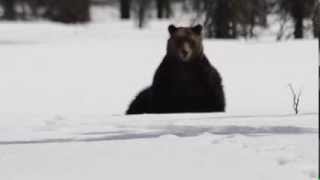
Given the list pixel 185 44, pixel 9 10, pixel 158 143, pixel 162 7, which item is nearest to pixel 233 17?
pixel 185 44

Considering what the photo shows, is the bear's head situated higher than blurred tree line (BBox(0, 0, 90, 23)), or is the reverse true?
the bear's head

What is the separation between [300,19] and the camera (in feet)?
95.7

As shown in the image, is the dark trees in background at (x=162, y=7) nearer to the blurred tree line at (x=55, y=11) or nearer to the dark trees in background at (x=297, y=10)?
the blurred tree line at (x=55, y=11)

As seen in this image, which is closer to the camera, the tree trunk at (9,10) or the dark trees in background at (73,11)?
the dark trees in background at (73,11)

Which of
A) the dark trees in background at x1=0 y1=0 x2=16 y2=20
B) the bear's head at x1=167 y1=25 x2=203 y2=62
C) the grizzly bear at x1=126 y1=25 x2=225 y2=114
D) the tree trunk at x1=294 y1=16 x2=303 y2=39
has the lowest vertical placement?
the dark trees in background at x1=0 y1=0 x2=16 y2=20

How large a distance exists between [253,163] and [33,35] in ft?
96.3

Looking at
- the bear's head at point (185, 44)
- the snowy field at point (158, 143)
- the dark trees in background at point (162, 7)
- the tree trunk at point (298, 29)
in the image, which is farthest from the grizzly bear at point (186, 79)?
the dark trees in background at point (162, 7)

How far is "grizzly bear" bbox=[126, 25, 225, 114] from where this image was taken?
29.3 ft

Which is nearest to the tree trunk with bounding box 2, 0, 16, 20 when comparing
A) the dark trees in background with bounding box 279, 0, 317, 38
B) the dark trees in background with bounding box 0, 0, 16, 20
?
the dark trees in background with bounding box 0, 0, 16, 20

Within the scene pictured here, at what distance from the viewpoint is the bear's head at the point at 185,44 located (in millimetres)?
8914

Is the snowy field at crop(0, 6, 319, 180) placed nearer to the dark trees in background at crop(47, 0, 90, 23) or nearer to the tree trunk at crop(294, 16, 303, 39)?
the tree trunk at crop(294, 16, 303, 39)

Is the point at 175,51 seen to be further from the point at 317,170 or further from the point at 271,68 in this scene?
the point at 271,68

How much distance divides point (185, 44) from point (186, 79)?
409 millimetres

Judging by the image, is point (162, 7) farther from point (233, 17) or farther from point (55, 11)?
point (233, 17)
